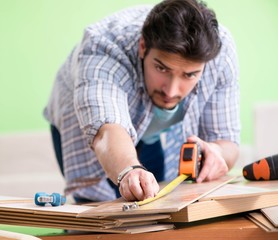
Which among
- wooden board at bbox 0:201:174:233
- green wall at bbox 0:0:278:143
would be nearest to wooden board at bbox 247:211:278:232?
wooden board at bbox 0:201:174:233

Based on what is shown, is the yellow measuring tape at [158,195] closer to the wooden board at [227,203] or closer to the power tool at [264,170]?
the wooden board at [227,203]

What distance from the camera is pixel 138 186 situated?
46.2 inches

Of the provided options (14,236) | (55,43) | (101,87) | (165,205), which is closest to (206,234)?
(165,205)

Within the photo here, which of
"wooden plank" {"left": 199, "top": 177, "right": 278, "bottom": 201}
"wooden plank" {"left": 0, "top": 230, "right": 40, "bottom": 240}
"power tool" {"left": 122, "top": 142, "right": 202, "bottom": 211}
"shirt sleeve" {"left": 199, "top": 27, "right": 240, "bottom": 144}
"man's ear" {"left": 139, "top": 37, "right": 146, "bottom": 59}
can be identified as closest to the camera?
"wooden plank" {"left": 0, "top": 230, "right": 40, "bottom": 240}

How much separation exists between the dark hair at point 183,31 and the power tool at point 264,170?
317 mm

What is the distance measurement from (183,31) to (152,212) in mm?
670

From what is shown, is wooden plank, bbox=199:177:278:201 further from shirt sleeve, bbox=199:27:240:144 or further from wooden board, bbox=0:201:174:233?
shirt sleeve, bbox=199:27:240:144

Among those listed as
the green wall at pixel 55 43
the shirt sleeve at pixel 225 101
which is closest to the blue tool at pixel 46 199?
the shirt sleeve at pixel 225 101

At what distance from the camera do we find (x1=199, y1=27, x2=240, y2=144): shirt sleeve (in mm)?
1878

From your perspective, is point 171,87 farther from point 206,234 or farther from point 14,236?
point 14,236

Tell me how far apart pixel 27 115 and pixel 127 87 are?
2.75m

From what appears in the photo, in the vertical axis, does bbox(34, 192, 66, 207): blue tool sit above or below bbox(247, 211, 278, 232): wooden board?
above

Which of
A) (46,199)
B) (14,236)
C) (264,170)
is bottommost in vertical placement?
(264,170)

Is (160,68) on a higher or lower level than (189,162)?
higher
